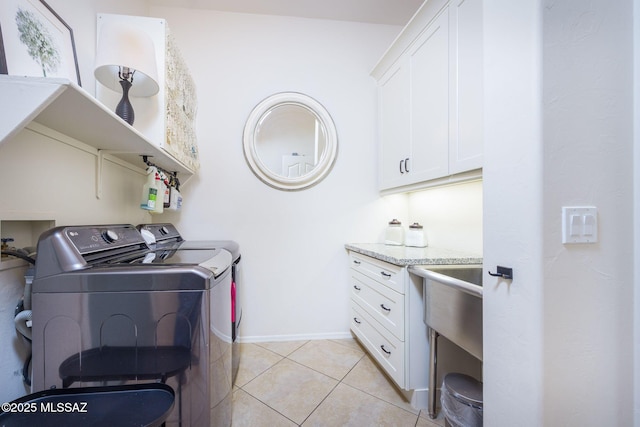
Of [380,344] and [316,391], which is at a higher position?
[380,344]

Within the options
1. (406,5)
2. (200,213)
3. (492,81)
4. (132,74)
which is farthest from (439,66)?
(200,213)

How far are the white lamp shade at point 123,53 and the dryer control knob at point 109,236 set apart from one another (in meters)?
0.78

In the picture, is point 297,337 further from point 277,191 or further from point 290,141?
point 290,141

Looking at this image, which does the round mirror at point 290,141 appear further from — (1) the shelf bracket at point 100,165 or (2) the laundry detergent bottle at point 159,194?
(1) the shelf bracket at point 100,165

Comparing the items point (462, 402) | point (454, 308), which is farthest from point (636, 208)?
point (462, 402)

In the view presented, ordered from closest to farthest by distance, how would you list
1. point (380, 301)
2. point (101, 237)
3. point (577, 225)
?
point (577, 225) < point (101, 237) < point (380, 301)

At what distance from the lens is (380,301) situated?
5.26 feet

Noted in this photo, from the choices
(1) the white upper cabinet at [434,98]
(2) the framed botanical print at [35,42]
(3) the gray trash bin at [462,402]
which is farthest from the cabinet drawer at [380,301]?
(2) the framed botanical print at [35,42]

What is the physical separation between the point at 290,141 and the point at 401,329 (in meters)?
1.72

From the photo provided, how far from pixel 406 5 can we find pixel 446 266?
219cm

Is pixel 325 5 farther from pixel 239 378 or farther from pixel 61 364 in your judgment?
Answer: pixel 239 378

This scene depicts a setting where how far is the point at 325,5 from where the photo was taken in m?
2.07

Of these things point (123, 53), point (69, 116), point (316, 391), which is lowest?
point (316, 391)

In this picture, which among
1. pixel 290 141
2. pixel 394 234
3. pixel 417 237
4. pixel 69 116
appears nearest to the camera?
pixel 69 116
